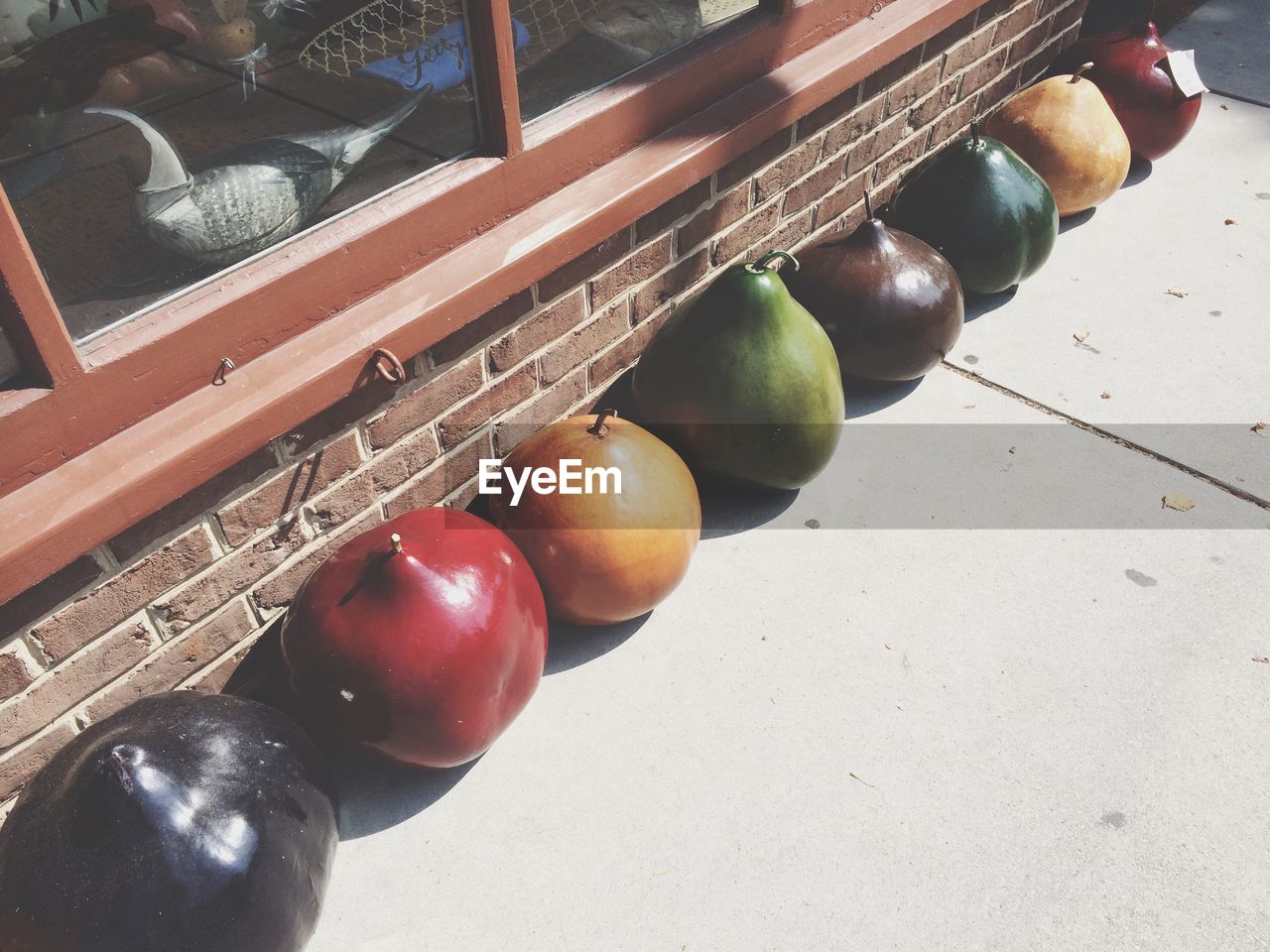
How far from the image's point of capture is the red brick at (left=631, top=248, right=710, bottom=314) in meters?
2.83

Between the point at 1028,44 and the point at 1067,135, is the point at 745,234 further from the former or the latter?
the point at 1028,44

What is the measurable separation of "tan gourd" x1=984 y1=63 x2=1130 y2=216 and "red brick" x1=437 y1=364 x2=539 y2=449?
223cm

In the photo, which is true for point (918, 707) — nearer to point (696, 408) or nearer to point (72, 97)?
point (696, 408)

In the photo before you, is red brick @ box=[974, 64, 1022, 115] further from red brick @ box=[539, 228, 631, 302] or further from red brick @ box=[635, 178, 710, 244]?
red brick @ box=[539, 228, 631, 302]

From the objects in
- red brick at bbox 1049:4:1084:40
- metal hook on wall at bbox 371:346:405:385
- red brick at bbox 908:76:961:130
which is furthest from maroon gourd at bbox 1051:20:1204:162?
metal hook on wall at bbox 371:346:405:385

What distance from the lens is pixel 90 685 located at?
6.35 feet

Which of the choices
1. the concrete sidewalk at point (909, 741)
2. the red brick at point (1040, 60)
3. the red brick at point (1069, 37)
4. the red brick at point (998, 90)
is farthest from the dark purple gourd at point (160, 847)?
the red brick at point (1069, 37)

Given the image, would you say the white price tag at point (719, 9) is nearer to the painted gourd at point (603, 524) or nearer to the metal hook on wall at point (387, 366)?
the painted gourd at point (603, 524)

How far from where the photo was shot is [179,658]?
6.82 feet

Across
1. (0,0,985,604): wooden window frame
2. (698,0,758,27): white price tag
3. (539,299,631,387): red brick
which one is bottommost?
(539,299,631,387): red brick

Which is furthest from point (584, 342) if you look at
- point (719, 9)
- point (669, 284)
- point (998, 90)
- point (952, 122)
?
point (998, 90)

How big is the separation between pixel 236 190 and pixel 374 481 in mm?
647

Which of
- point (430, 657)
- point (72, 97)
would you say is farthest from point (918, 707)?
point (72, 97)

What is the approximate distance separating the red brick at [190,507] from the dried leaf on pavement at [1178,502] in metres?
2.27
